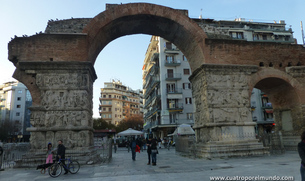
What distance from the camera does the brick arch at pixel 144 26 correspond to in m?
12.3

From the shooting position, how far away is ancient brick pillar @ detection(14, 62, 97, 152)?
10766 mm

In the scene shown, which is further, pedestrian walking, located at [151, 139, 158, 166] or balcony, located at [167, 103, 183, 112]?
balcony, located at [167, 103, 183, 112]

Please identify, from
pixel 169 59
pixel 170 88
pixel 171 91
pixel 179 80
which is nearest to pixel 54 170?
pixel 171 91

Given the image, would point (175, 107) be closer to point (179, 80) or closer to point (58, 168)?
point (179, 80)

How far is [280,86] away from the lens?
14.8m

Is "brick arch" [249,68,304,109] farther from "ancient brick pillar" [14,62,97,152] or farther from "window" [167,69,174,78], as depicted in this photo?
"window" [167,69,174,78]

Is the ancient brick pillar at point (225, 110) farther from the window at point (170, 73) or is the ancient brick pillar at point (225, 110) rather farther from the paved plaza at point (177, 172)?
the window at point (170, 73)

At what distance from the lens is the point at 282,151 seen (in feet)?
41.9

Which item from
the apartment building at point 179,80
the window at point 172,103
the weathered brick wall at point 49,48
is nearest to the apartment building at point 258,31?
the apartment building at point 179,80

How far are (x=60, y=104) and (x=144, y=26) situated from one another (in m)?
6.83

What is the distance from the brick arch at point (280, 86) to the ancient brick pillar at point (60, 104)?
9.41 metres

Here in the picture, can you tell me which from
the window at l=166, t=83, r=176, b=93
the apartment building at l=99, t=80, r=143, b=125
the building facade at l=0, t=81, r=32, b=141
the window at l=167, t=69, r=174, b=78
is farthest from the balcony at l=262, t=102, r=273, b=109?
the building facade at l=0, t=81, r=32, b=141

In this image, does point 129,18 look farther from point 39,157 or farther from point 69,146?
point 39,157

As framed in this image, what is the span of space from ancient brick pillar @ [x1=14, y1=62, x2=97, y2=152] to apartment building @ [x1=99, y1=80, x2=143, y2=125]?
62814 millimetres
